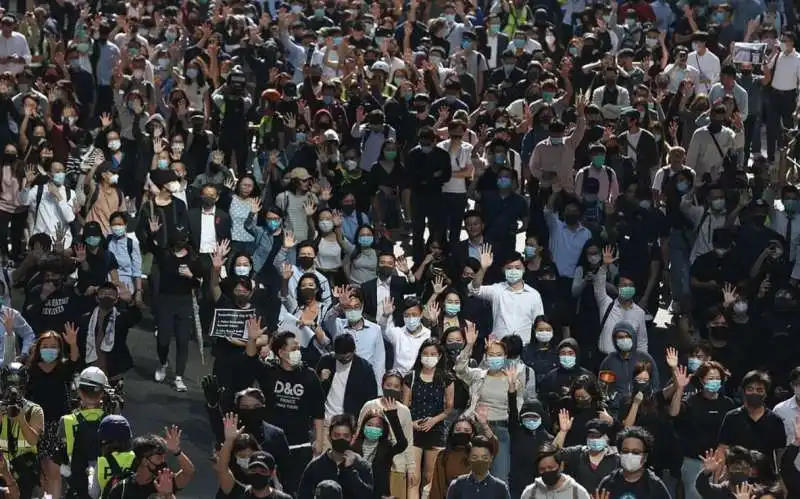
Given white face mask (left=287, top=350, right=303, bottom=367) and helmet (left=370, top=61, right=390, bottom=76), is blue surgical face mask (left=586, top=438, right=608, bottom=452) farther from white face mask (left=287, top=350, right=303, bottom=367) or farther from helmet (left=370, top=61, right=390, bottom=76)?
helmet (left=370, top=61, right=390, bottom=76)

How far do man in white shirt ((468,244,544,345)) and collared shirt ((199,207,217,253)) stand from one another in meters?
2.96

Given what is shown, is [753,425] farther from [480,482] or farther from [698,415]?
[480,482]

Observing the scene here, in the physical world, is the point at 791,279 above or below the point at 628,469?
below

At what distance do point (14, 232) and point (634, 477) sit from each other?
983 cm

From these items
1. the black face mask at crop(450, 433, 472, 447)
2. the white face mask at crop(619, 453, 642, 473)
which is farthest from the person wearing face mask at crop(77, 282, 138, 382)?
the white face mask at crop(619, 453, 642, 473)

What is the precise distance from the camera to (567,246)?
2247 centimetres

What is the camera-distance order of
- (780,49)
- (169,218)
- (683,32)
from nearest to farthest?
(169,218), (780,49), (683,32)

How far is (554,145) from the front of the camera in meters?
24.1

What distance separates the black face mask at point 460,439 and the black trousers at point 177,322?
450cm

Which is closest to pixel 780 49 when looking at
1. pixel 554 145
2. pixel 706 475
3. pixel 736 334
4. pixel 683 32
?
pixel 683 32

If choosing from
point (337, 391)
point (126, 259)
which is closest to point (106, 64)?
point (126, 259)

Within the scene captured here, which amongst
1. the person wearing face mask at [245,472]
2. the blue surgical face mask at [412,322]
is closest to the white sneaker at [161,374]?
the blue surgical face mask at [412,322]

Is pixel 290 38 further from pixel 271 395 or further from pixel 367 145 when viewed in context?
pixel 271 395

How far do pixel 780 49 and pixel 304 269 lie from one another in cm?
1014
